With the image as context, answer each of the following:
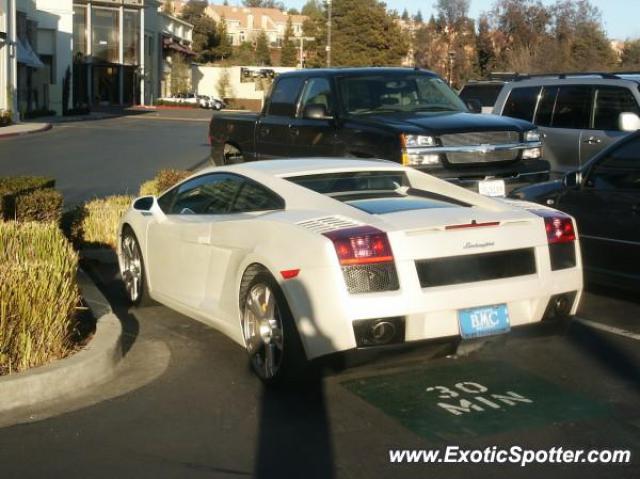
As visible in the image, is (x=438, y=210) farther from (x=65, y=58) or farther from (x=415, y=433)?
(x=65, y=58)

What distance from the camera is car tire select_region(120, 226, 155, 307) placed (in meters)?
8.08

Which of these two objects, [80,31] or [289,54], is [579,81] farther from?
[289,54]

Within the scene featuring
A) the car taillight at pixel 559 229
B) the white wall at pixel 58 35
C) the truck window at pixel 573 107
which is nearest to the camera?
the car taillight at pixel 559 229

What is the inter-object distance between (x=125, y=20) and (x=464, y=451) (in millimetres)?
68901

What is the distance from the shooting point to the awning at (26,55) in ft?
159

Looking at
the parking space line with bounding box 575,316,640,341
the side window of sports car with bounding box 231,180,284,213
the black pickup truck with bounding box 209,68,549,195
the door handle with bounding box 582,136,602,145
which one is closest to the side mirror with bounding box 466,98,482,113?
the black pickup truck with bounding box 209,68,549,195

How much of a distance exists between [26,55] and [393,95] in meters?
41.7

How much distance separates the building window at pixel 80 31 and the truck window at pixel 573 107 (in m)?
59.1

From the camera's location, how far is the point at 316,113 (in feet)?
37.6

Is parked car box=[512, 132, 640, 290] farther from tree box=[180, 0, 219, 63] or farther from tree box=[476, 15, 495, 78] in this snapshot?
tree box=[180, 0, 219, 63]

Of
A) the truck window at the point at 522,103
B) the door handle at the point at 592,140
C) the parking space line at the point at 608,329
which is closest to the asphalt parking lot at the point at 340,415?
the parking space line at the point at 608,329

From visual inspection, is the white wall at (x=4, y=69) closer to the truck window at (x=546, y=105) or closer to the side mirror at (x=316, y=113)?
the truck window at (x=546, y=105)

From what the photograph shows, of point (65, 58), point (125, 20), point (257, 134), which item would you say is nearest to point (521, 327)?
point (257, 134)

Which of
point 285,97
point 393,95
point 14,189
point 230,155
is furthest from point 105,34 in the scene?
point 14,189
